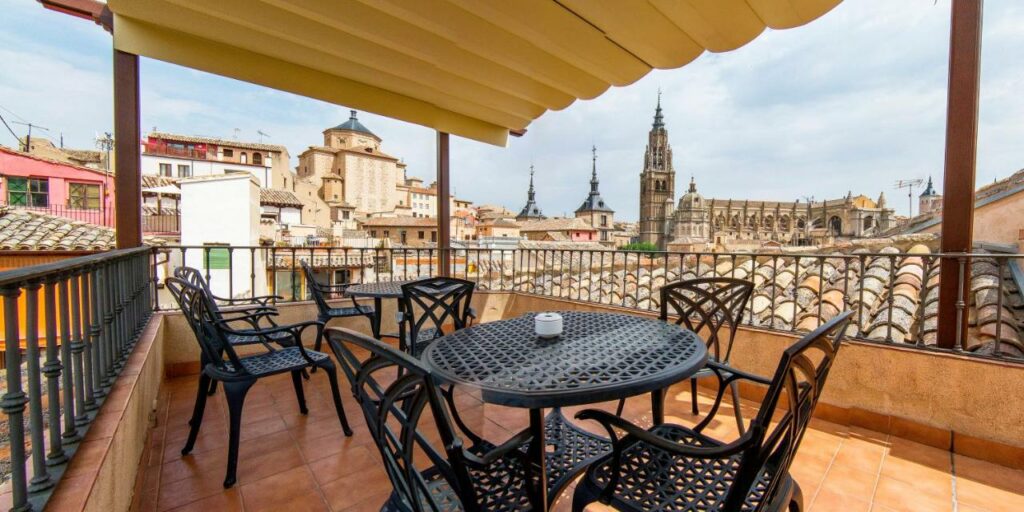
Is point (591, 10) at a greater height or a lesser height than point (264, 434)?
greater

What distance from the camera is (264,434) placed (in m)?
2.22

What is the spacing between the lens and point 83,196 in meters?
12.1

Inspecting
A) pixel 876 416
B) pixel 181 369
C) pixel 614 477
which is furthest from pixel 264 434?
pixel 876 416

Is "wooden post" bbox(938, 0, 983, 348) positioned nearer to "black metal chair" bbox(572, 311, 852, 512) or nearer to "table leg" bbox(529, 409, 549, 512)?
"black metal chair" bbox(572, 311, 852, 512)

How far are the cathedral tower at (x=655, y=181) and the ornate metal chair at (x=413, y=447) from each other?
58263 millimetres

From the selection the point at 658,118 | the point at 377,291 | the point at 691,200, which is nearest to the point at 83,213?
the point at 377,291

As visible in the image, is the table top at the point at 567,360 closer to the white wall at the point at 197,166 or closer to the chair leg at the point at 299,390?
the chair leg at the point at 299,390

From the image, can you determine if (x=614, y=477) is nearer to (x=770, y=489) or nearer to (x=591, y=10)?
(x=770, y=489)

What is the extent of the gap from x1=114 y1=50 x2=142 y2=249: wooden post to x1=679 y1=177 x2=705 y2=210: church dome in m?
54.9

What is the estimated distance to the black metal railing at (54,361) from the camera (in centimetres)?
72

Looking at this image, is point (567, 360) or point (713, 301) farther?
point (713, 301)

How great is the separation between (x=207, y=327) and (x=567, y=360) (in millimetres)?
1776

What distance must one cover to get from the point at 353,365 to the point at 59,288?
0.77 m

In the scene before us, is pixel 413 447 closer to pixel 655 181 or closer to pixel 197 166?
pixel 197 166
